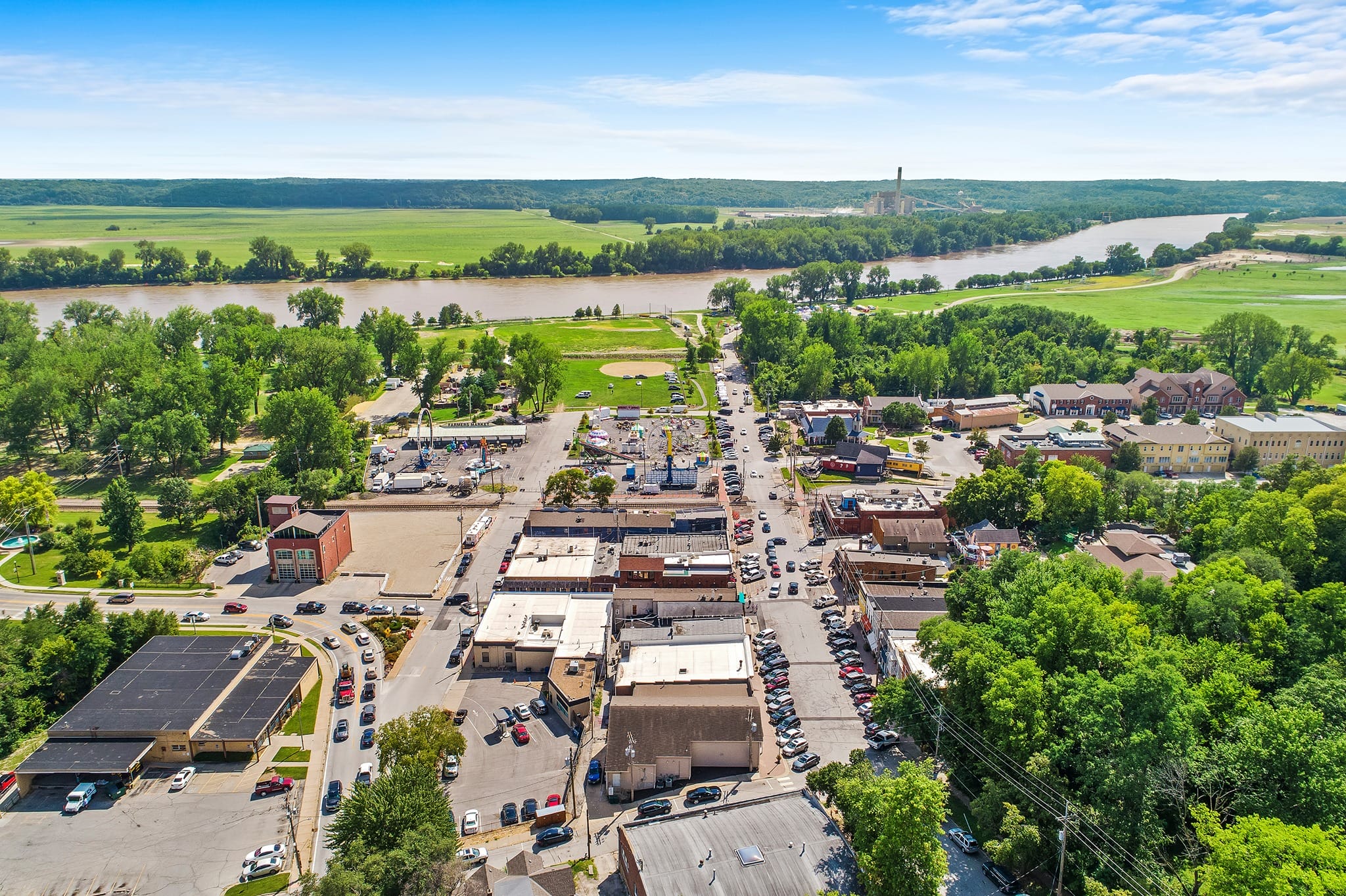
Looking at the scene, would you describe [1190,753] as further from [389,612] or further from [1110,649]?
[389,612]

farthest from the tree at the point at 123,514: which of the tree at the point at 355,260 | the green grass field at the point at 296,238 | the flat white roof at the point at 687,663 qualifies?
the green grass field at the point at 296,238

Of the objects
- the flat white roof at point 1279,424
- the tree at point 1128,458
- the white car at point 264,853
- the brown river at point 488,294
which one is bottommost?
the white car at point 264,853

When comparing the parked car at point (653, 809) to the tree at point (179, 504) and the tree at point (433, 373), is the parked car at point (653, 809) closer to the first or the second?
the tree at point (179, 504)

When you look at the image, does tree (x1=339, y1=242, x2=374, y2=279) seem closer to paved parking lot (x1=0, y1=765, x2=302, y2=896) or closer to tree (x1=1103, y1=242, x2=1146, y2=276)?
paved parking lot (x1=0, y1=765, x2=302, y2=896)

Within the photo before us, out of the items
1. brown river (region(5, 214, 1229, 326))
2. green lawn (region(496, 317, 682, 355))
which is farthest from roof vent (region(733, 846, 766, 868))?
brown river (region(5, 214, 1229, 326))

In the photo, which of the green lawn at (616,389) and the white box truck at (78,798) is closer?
the white box truck at (78,798)

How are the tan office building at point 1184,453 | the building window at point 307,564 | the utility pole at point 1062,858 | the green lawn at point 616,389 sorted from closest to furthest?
the utility pole at point 1062,858
the building window at point 307,564
the tan office building at point 1184,453
the green lawn at point 616,389

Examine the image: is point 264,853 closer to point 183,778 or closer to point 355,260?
point 183,778
